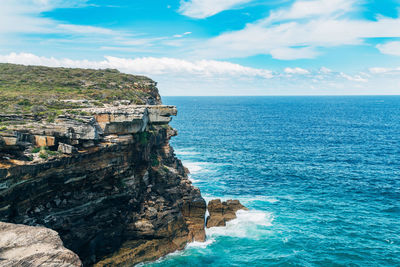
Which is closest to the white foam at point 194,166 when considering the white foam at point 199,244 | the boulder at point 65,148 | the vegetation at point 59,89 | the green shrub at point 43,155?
the vegetation at point 59,89

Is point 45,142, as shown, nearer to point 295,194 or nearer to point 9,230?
point 9,230

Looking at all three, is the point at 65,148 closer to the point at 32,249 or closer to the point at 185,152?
the point at 32,249

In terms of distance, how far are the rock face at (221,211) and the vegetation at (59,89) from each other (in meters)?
21.7

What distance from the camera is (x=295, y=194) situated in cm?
6200

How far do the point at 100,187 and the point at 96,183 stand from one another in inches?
42.8

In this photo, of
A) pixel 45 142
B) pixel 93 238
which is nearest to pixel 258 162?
pixel 93 238

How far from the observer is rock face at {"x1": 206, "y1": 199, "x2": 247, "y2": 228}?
49500 millimetres

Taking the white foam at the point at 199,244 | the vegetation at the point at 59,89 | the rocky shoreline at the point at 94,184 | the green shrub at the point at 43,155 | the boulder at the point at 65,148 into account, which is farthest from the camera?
the white foam at the point at 199,244

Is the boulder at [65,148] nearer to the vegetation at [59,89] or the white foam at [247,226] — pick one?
the vegetation at [59,89]

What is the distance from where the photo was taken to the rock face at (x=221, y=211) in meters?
49.5

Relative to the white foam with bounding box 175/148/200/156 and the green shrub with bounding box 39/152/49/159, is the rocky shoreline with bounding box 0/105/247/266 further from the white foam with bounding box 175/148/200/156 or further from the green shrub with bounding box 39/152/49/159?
the white foam with bounding box 175/148/200/156

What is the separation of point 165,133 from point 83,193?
2222cm

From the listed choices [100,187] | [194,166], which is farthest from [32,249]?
[194,166]

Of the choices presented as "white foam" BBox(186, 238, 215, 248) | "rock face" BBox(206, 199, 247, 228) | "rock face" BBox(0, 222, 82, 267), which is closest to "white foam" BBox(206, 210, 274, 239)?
"rock face" BBox(206, 199, 247, 228)
